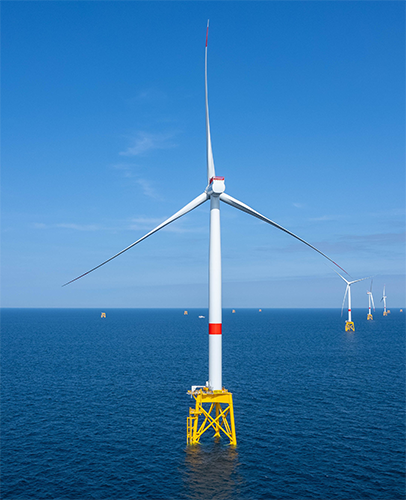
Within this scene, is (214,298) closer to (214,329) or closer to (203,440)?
(214,329)

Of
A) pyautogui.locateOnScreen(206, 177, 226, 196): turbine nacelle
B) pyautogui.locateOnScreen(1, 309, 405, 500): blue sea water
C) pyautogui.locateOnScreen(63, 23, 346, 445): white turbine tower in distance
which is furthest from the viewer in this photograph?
pyautogui.locateOnScreen(206, 177, 226, 196): turbine nacelle

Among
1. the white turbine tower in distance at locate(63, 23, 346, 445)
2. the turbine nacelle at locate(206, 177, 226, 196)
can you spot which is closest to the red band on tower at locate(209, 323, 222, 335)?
the white turbine tower in distance at locate(63, 23, 346, 445)

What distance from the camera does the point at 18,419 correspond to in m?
68.9

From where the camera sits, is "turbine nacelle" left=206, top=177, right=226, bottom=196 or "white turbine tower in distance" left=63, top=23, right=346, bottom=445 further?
"turbine nacelle" left=206, top=177, right=226, bottom=196

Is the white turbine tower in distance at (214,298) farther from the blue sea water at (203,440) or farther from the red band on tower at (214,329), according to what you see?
the blue sea water at (203,440)

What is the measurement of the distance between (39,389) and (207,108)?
2964 inches


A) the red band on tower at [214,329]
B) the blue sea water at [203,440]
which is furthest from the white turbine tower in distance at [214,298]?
the blue sea water at [203,440]

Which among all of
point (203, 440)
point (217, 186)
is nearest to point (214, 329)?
point (203, 440)

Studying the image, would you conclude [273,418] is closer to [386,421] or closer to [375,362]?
[386,421]

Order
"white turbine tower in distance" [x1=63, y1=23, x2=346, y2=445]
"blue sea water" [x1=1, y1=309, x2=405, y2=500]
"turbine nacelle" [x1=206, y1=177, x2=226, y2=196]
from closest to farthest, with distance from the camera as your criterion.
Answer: "blue sea water" [x1=1, y1=309, x2=405, y2=500]
"white turbine tower in distance" [x1=63, y1=23, x2=346, y2=445]
"turbine nacelle" [x1=206, y1=177, x2=226, y2=196]

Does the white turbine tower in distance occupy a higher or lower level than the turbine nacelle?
lower

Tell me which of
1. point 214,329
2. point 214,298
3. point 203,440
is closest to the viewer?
point 214,329

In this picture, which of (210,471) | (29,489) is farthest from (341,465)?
(29,489)

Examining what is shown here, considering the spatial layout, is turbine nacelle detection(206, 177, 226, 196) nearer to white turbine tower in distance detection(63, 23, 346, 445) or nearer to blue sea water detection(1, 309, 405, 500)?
white turbine tower in distance detection(63, 23, 346, 445)
